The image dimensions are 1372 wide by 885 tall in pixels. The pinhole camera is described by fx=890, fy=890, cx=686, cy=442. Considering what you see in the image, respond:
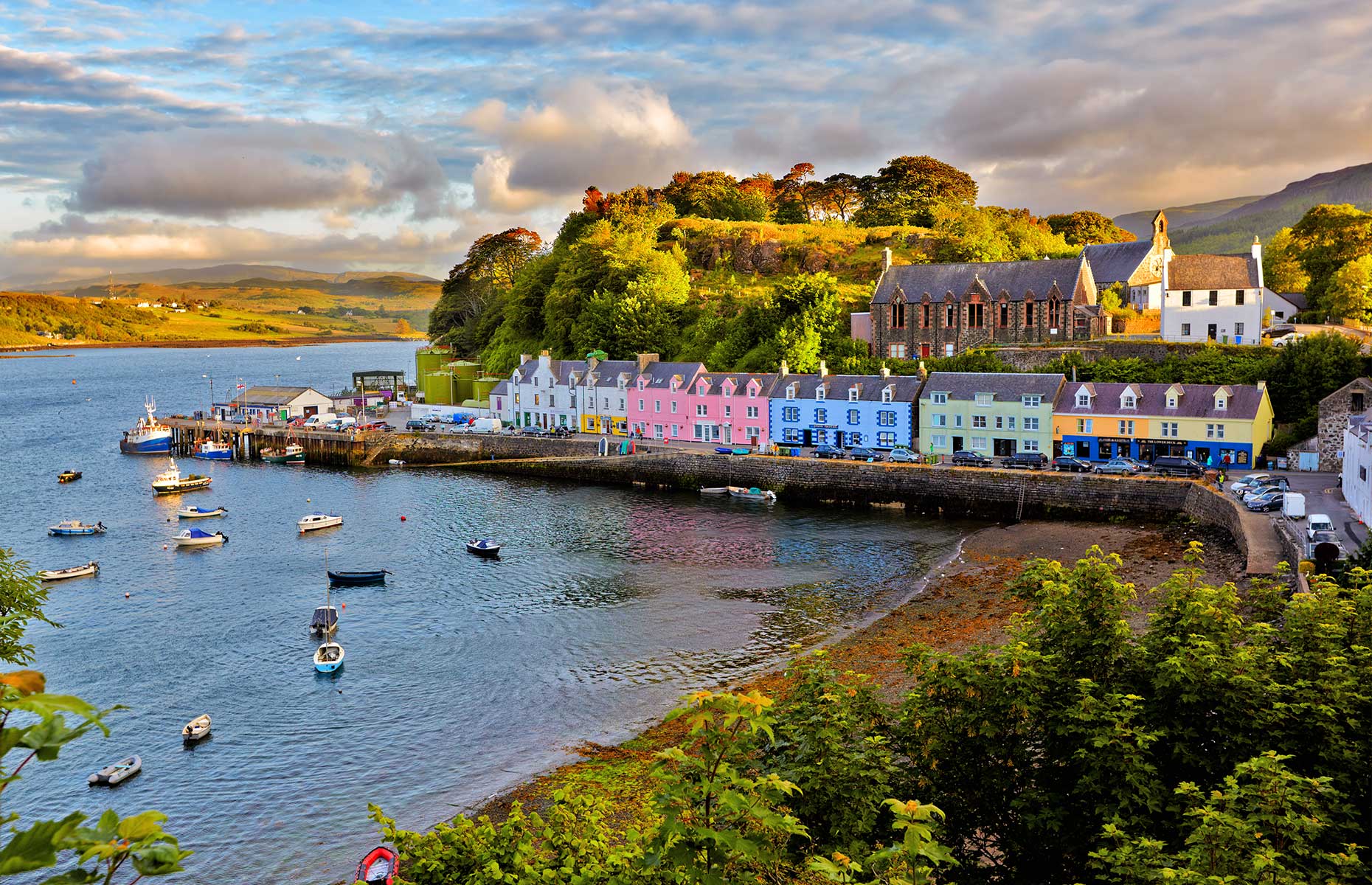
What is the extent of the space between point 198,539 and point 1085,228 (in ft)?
392

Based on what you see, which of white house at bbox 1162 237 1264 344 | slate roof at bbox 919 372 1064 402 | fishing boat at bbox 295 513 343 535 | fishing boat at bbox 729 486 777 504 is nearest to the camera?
fishing boat at bbox 295 513 343 535

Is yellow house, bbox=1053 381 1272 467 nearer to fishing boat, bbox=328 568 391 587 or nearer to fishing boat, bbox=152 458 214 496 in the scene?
fishing boat, bbox=328 568 391 587

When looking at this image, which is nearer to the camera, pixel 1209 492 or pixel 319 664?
pixel 319 664

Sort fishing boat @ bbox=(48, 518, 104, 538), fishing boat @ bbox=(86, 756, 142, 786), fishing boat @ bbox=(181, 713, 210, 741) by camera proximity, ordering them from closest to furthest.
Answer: fishing boat @ bbox=(86, 756, 142, 786), fishing boat @ bbox=(181, 713, 210, 741), fishing boat @ bbox=(48, 518, 104, 538)

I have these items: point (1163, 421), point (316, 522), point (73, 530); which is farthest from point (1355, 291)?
point (73, 530)

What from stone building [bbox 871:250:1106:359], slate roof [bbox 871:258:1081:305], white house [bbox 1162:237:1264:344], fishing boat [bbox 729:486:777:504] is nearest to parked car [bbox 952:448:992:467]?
fishing boat [bbox 729:486:777:504]

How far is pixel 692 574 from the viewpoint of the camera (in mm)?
45562

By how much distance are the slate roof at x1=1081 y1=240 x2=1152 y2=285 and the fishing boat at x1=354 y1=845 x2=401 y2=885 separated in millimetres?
78778

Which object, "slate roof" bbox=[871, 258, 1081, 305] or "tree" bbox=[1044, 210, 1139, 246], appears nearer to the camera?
"slate roof" bbox=[871, 258, 1081, 305]

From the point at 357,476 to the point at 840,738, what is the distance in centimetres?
7265

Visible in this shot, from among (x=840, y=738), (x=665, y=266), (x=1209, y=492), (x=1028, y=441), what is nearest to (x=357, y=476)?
(x=665, y=266)

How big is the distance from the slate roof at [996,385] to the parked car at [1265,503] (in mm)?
17332

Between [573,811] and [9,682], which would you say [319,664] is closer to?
[573,811]

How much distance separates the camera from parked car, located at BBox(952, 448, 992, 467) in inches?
2408
